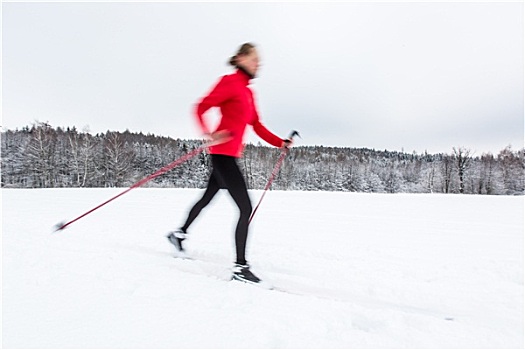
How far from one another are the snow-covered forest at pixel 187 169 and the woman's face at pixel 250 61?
37253mm

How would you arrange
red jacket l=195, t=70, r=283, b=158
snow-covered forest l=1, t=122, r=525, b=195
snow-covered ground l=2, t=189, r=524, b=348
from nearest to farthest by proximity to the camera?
snow-covered ground l=2, t=189, r=524, b=348
red jacket l=195, t=70, r=283, b=158
snow-covered forest l=1, t=122, r=525, b=195

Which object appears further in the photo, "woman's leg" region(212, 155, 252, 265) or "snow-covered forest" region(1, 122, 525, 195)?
"snow-covered forest" region(1, 122, 525, 195)

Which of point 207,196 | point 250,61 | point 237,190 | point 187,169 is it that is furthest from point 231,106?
point 187,169

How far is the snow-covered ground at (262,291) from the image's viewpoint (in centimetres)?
166

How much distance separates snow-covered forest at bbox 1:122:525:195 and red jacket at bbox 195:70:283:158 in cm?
3724

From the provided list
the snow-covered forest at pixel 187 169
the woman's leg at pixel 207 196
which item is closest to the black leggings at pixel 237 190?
the woman's leg at pixel 207 196

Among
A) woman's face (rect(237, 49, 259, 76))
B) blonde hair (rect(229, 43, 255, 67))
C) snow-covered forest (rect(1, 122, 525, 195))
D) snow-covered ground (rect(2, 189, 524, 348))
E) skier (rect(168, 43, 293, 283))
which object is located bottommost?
snow-covered ground (rect(2, 189, 524, 348))

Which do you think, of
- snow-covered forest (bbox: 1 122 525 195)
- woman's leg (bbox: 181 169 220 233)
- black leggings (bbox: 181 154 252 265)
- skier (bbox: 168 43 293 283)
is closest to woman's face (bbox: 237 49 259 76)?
skier (bbox: 168 43 293 283)

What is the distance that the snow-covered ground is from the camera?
1661 millimetres

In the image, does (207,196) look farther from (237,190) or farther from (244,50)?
(244,50)

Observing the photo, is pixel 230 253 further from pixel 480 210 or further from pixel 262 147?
pixel 262 147

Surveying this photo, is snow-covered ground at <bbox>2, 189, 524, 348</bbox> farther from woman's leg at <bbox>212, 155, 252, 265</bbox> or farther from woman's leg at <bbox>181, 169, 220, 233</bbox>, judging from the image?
woman's leg at <bbox>181, 169, 220, 233</bbox>

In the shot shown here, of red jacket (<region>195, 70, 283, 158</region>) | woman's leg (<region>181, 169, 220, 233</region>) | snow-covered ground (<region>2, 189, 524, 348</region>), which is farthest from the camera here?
woman's leg (<region>181, 169, 220, 233</region>)

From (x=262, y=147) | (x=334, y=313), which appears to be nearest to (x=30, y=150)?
(x=262, y=147)
